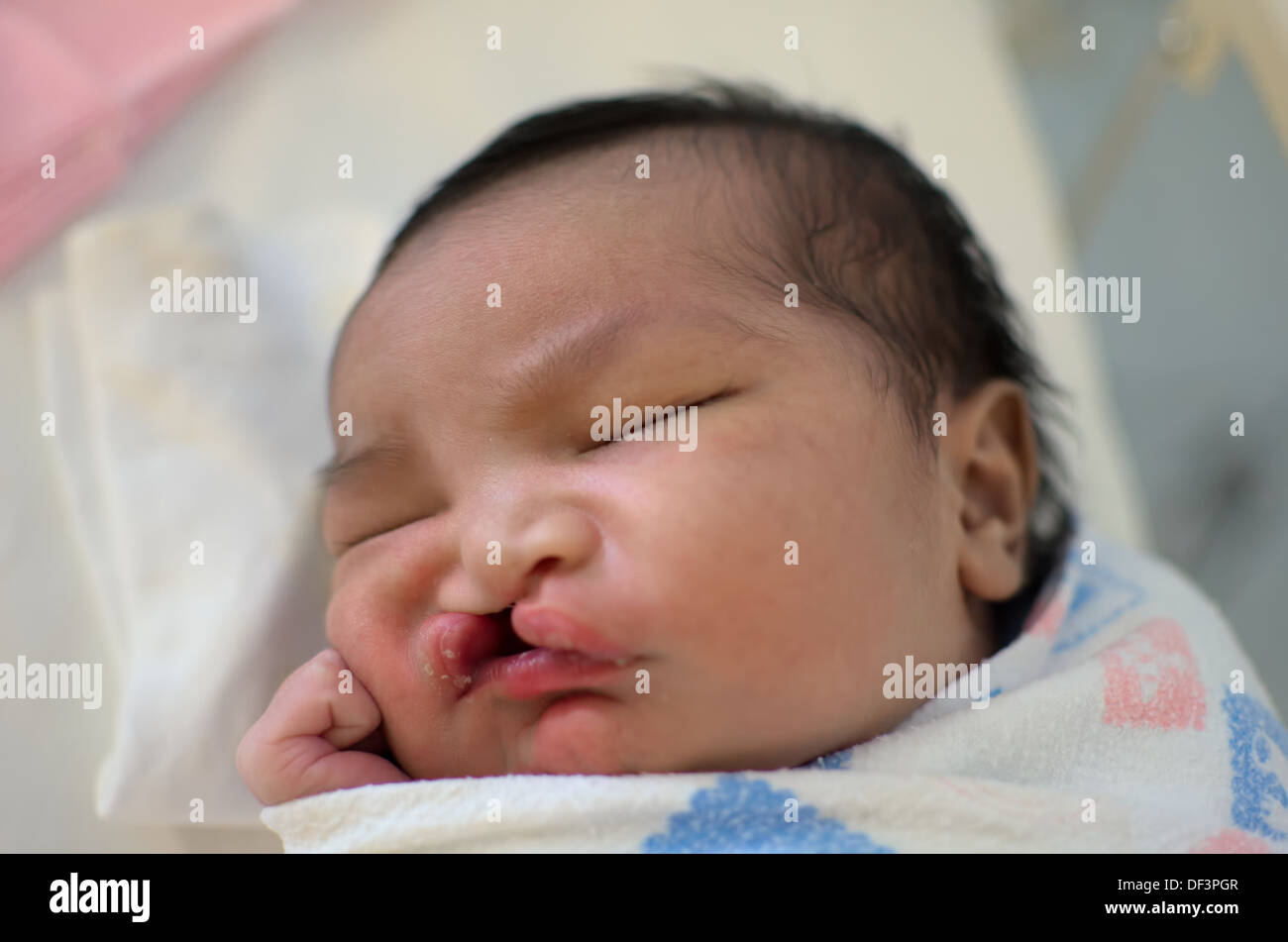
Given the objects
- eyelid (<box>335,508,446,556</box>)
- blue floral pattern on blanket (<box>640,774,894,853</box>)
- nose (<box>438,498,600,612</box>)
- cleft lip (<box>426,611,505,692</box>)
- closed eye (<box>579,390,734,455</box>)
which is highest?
closed eye (<box>579,390,734,455</box>)

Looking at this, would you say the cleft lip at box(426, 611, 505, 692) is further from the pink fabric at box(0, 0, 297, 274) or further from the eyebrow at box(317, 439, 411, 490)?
the pink fabric at box(0, 0, 297, 274)

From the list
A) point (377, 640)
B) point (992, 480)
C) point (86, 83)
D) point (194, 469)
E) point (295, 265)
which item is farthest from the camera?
point (86, 83)

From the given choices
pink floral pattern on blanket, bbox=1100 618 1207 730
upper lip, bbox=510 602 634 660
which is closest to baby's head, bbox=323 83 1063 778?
upper lip, bbox=510 602 634 660

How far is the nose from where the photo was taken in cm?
64

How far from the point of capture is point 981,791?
0.69 metres

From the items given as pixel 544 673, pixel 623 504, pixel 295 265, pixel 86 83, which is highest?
pixel 86 83

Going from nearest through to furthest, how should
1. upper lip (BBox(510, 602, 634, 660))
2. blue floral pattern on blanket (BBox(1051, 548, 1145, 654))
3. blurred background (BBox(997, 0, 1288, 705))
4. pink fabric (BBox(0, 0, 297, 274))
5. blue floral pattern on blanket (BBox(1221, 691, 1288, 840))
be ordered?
upper lip (BBox(510, 602, 634, 660))
blue floral pattern on blanket (BBox(1221, 691, 1288, 840))
blue floral pattern on blanket (BBox(1051, 548, 1145, 654))
pink fabric (BBox(0, 0, 297, 274))
blurred background (BBox(997, 0, 1288, 705))

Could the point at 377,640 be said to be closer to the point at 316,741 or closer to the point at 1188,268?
the point at 316,741

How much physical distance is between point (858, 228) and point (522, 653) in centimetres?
44

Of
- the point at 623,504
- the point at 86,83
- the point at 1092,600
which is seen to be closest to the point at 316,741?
the point at 623,504

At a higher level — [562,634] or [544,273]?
[544,273]

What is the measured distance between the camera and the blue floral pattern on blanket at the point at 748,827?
0.66 meters
